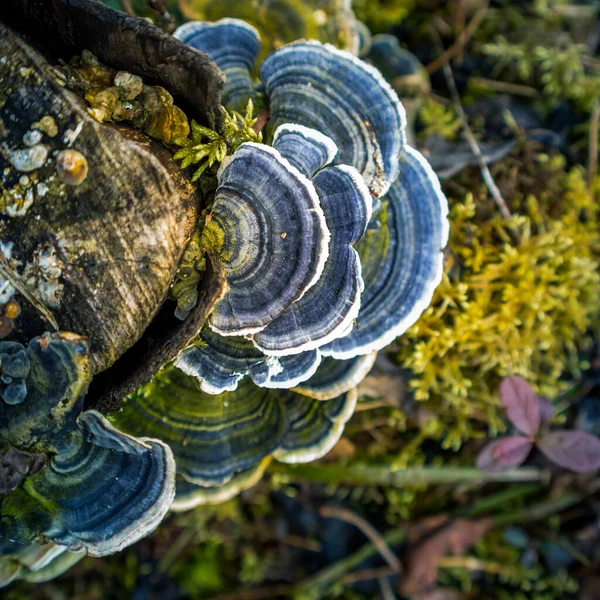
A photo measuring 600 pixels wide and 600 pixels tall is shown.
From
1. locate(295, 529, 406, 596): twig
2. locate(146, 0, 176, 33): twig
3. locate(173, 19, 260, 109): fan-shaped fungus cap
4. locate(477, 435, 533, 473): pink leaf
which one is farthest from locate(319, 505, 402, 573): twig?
locate(146, 0, 176, 33): twig

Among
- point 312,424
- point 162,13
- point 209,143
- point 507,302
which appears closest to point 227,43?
point 162,13

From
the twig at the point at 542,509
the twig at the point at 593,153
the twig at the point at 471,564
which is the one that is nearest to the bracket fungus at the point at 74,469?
the twig at the point at 471,564

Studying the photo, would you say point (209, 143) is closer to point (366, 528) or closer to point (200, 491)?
point (200, 491)

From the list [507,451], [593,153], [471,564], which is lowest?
[471,564]

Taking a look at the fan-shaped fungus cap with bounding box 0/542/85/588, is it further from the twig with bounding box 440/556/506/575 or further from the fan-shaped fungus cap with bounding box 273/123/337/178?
the twig with bounding box 440/556/506/575

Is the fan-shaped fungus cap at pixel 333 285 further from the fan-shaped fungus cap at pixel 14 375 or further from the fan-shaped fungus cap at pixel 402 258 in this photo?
the fan-shaped fungus cap at pixel 14 375

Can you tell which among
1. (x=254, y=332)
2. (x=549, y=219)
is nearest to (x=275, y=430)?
Result: (x=254, y=332)
